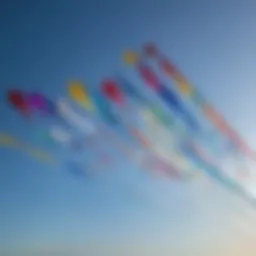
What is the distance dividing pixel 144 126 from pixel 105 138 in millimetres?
199

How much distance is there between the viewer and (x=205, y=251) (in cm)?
170

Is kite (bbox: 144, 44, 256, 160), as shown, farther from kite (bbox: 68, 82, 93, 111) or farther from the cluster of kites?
kite (bbox: 68, 82, 93, 111)

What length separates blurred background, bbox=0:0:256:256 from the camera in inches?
63.9

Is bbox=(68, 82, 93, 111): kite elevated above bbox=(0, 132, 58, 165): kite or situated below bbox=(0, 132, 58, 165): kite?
above

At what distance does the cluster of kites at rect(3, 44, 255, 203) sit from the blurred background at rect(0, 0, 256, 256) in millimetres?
29

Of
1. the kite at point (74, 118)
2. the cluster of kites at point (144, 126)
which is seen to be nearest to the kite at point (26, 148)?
the cluster of kites at point (144, 126)

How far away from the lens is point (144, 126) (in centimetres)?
176

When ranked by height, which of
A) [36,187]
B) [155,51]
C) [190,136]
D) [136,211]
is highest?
[155,51]

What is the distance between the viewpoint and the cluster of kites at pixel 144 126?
1.69m

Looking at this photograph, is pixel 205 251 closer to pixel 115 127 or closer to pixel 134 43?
pixel 115 127

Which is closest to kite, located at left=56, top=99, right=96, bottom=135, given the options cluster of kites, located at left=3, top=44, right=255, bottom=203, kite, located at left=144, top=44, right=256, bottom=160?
cluster of kites, located at left=3, top=44, right=255, bottom=203

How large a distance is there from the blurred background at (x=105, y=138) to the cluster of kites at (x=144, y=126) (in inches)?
1.2

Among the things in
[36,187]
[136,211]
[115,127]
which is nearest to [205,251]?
[136,211]

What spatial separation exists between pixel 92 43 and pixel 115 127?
42 cm
